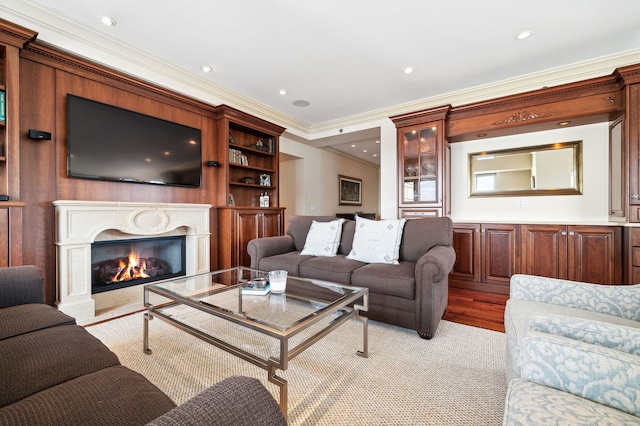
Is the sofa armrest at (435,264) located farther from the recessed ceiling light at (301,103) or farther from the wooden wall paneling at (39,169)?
the wooden wall paneling at (39,169)

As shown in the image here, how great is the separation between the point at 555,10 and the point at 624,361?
2768 mm

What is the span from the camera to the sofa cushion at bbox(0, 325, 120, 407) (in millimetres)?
819

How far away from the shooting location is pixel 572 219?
3.40 meters

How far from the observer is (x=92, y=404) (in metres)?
0.72

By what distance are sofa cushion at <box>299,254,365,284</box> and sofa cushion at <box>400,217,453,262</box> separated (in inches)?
18.3

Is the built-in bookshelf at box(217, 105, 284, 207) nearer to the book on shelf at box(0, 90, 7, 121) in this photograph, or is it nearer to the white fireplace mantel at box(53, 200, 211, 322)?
the white fireplace mantel at box(53, 200, 211, 322)

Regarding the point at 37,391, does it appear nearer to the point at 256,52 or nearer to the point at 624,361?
the point at 624,361

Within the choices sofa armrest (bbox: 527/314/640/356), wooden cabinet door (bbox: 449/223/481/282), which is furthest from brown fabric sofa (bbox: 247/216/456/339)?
wooden cabinet door (bbox: 449/223/481/282)

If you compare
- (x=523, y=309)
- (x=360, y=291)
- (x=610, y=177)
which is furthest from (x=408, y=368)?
(x=610, y=177)

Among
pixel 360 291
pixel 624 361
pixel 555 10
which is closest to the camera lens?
pixel 624 361

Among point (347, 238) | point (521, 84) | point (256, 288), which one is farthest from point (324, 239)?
point (521, 84)

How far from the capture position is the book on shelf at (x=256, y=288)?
1.90 meters

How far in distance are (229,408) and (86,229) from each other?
285 centimetres

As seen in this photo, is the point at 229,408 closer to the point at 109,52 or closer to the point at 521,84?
the point at 109,52
